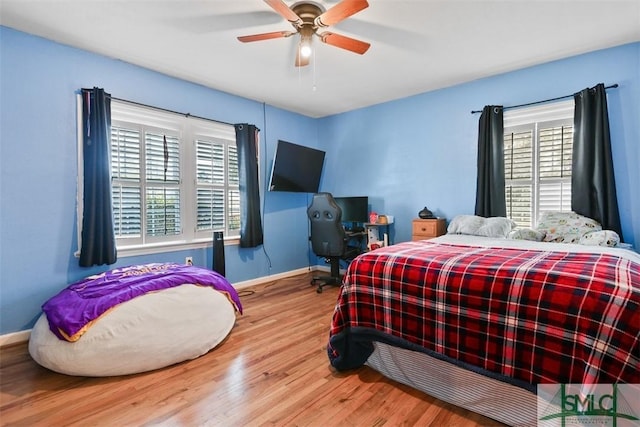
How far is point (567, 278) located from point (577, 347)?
305 mm

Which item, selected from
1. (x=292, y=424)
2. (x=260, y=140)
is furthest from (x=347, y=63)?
(x=292, y=424)

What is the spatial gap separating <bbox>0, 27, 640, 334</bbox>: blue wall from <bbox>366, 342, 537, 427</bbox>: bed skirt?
7.99 feet

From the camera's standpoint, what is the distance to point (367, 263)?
2.12 metres

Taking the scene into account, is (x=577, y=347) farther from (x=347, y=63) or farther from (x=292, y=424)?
(x=347, y=63)

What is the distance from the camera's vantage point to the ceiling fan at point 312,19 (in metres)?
1.96

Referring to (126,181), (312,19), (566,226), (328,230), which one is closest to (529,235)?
(566,226)

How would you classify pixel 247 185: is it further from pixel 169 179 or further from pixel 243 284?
pixel 243 284

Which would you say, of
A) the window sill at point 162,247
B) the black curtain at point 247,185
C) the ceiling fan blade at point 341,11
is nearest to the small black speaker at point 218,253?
the window sill at point 162,247

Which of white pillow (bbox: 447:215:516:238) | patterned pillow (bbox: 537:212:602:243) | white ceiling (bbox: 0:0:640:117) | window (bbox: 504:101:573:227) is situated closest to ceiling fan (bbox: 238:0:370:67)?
white ceiling (bbox: 0:0:640:117)

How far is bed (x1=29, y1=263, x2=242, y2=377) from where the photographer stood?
6.65 ft

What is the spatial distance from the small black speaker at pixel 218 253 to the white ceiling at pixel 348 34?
1.90 metres

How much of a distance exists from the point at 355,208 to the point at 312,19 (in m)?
2.73

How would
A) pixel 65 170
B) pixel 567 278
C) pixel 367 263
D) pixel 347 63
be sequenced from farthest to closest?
pixel 347 63 → pixel 65 170 → pixel 367 263 → pixel 567 278

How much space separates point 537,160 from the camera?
134 inches
